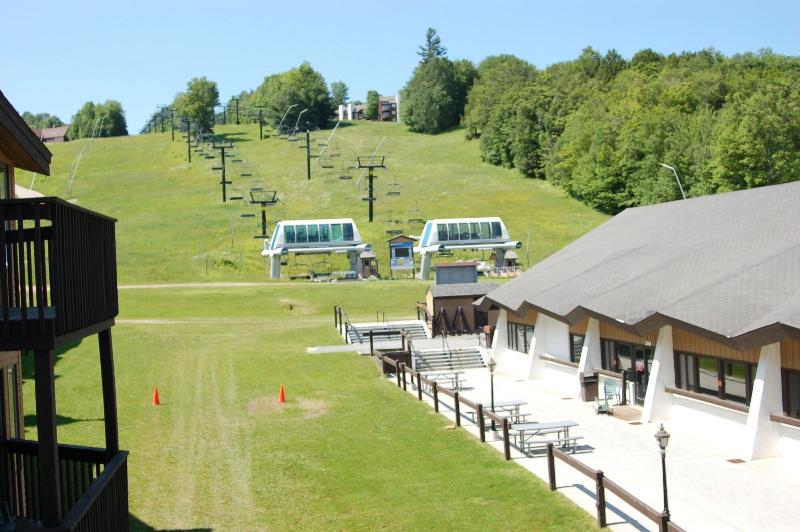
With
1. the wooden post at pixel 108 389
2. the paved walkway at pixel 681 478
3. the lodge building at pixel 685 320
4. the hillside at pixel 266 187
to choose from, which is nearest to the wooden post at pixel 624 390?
the lodge building at pixel 685 320

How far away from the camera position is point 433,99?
15688 centimetres

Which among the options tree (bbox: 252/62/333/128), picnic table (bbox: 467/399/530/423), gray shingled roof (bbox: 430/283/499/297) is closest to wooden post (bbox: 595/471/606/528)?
picnic table (bbox: 467/399/530/423)

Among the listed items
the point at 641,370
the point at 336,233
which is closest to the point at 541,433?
the point at 641,370

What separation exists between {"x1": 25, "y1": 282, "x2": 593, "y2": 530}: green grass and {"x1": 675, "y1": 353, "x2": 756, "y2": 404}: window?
6.89 m

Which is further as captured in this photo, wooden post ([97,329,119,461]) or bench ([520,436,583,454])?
bench ([520,436,583,454])

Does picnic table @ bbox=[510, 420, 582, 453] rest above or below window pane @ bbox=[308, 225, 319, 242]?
below

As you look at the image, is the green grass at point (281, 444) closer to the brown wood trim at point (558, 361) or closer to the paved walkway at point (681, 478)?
the paved walkway at point (681, 478)

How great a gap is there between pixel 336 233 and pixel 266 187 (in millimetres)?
41801

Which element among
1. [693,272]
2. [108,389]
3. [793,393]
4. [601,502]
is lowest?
[601,502]

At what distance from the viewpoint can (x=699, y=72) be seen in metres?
112

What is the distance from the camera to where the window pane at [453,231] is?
7450cm

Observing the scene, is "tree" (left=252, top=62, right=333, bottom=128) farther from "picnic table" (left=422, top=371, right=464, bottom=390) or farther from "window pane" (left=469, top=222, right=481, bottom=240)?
"picnic table" (left=422, top=371, right=464, bottom=390)

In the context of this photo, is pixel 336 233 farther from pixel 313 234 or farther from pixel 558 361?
pixel 558 361

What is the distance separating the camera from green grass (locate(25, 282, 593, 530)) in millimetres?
16203
